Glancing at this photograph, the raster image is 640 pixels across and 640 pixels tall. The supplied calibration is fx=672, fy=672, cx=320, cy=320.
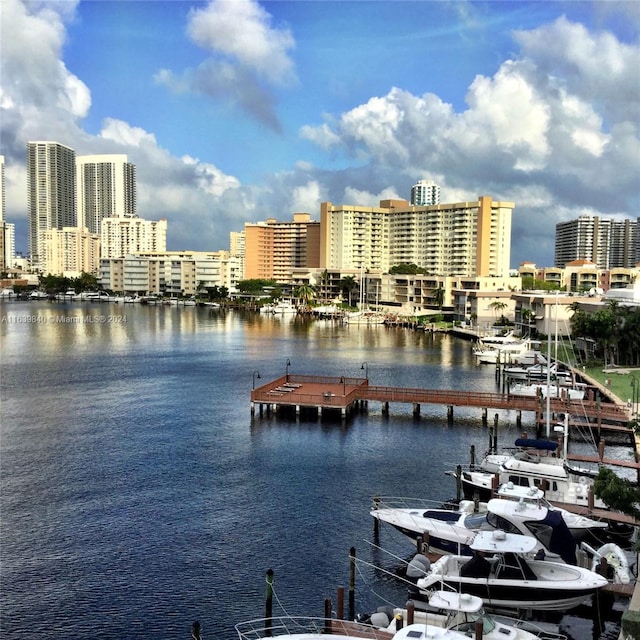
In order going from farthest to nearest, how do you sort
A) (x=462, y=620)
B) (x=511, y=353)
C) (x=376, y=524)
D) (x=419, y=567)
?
(x=511, y=353)
(x=376, y=524)
(x=419, y=567)
(x=462, y=620)

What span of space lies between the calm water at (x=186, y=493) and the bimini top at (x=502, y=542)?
9.95 ft

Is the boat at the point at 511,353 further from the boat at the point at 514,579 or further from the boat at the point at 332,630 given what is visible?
the boat at the point at 332,630

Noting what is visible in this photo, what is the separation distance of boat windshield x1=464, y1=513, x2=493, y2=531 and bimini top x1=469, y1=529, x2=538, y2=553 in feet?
5.79

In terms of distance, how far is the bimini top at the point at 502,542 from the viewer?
20672mm

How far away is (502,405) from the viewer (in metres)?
47.1

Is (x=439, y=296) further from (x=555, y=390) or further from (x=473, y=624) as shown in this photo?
(x=473, y=624)

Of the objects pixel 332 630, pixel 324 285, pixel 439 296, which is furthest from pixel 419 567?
pixel 324 285

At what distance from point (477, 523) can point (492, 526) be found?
2.95ft

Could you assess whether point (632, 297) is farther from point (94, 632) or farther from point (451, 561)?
point (94, 632)

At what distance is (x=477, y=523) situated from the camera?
78.2 ft

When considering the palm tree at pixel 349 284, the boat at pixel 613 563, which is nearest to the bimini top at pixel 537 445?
the boat at pixel 613 563

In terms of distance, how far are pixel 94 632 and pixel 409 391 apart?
33524 mm

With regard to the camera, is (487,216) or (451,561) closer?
(451,561)

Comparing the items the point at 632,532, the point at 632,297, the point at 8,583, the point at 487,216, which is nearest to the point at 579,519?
the point at 632,532
